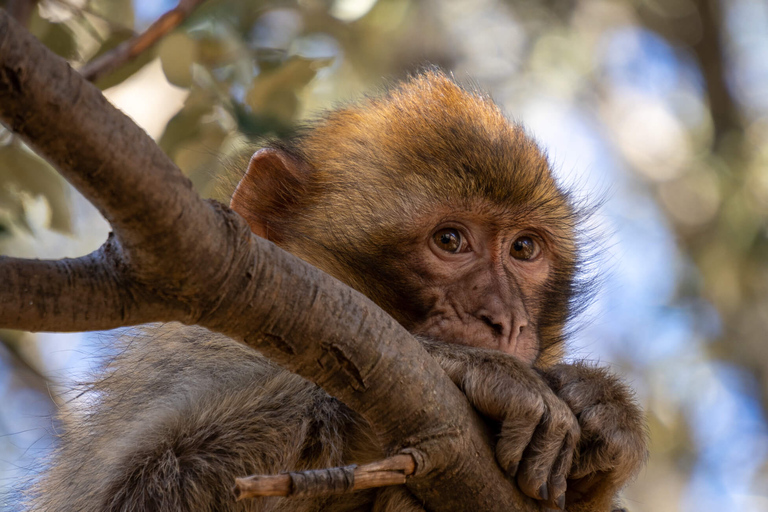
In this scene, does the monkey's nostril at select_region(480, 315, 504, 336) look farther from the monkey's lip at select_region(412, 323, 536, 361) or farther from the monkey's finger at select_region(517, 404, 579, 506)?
the monkey's finger at select_region(517, 404, 579, 506)

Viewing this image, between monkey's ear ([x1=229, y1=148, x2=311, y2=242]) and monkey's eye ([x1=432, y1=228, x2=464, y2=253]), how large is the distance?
0.69 metres

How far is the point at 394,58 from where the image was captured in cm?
726

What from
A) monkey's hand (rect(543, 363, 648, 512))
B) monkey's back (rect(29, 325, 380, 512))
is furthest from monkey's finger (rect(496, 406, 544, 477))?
monkey's back (rect(29, 325, 380, 512))

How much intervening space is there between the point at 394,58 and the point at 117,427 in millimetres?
4717

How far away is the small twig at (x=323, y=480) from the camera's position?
1719mm

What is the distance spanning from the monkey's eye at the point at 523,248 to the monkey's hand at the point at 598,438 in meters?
0.81

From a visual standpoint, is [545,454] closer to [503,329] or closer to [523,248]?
[503,329]

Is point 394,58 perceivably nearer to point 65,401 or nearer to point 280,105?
point 280,105

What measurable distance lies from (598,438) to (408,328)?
0.81 meters

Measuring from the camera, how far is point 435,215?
3338 millimetres

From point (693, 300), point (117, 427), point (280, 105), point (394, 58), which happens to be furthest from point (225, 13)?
point (693, 300)

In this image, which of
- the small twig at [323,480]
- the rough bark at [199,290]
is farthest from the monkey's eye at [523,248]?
the small twig at [323,480]

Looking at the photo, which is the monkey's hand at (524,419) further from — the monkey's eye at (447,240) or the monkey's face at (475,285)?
the monkey's eye at (447,240)

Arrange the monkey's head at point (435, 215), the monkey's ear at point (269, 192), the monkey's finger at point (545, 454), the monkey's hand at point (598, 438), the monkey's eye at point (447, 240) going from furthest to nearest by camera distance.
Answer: the monkey's ear at point (269, 192) < the monkey's eye at point (447, 240) < the monkey's head at point (435, 215) < the monkey's hand at point (598, 438) < the monkey's finger at point (545, 454)
